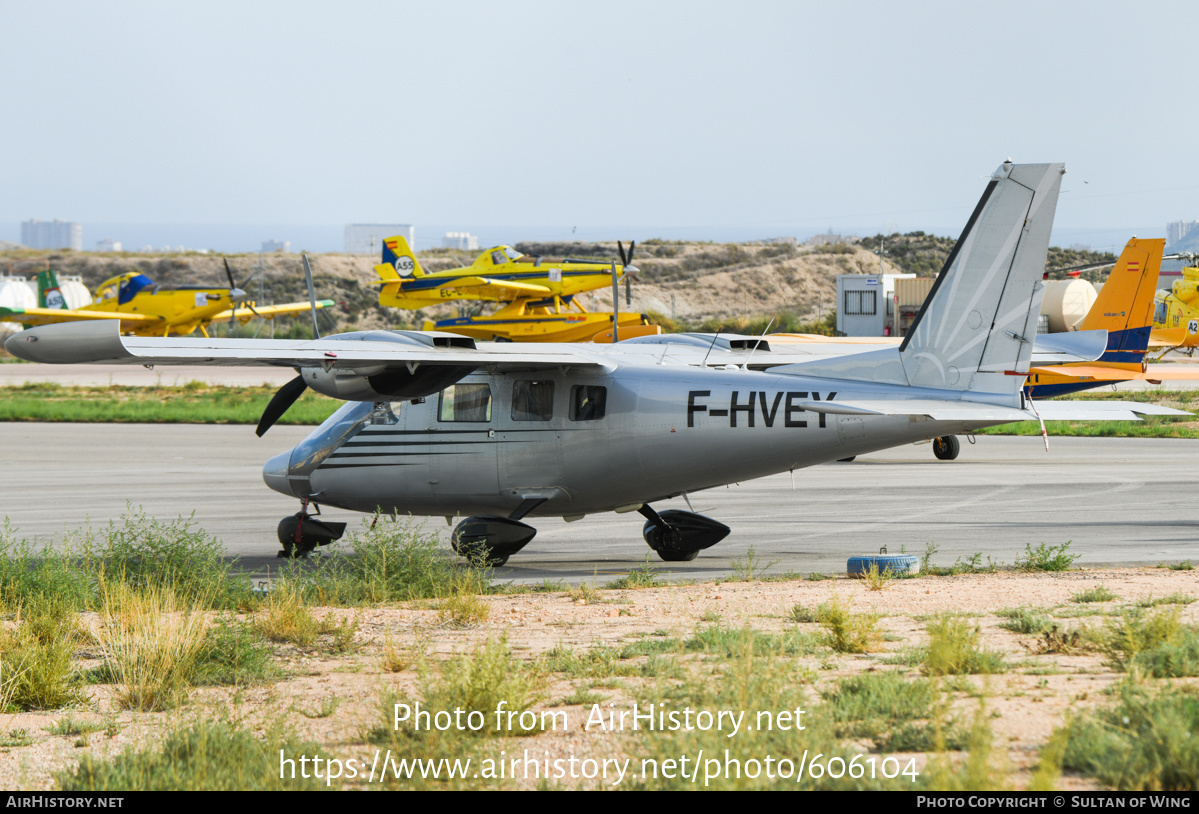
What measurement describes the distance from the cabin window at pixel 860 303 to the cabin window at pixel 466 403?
186ft

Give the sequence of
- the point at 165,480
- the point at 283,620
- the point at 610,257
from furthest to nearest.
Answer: the point at 610,257, the point at 165,480, the point at 283,620

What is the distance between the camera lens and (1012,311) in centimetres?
1305

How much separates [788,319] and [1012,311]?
68.7m

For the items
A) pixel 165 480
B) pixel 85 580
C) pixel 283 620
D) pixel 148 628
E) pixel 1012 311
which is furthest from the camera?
pixel 165 480

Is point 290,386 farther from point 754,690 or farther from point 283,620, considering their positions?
point 754,690

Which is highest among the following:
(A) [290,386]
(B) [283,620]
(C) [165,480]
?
(A) [290,386]

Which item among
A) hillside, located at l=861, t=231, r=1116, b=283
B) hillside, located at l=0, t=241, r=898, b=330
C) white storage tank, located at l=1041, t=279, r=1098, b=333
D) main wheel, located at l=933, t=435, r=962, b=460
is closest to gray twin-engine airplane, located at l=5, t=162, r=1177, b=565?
main wheel, located at l=933, t=435, r=962, b=460

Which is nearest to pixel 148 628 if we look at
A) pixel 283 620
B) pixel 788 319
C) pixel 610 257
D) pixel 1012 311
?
pixel 283 620

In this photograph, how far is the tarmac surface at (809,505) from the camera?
48.0ft

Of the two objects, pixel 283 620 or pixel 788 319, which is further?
pixel 788 319

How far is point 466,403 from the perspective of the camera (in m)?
14.9

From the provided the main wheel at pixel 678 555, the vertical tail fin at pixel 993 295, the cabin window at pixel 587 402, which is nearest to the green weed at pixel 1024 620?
the vertical tail fin at pixel 993 295

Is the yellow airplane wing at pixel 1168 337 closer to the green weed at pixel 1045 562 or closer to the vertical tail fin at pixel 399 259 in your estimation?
the green weed at pixel 1045 562

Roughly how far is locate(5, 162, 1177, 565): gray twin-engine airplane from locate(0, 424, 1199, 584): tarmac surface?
1.08 metres
